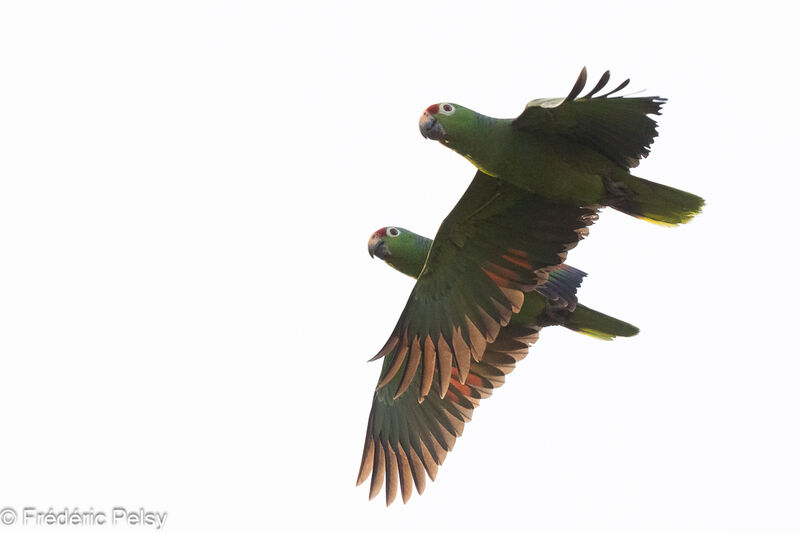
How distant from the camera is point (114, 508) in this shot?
10.3 m

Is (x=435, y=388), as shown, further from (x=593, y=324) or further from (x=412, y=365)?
(x=593, y=324)

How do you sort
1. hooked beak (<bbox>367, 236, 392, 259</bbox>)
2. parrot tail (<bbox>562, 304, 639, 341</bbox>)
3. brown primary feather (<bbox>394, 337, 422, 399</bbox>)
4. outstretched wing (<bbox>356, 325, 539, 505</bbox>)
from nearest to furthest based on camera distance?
brown primary feather (<bbox>394, 337, 422, 399</bbox>), parrot tail (<bbox>562, 304, 639, 341</bbox>), outstretched wing (<bbox>356, 325, 539, 505</bbox>), hooked beak (<bbox>367, 236, 392, 259</bbox>)

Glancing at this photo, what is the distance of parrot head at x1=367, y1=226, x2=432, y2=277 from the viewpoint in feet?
36.9

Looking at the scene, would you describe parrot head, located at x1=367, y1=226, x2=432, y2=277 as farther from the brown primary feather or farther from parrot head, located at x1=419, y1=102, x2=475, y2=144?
parrot head, located at x1=419, y1=102, x2=475, y2=144

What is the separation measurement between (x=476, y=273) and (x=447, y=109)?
1552mm

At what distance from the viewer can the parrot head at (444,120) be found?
9531mm

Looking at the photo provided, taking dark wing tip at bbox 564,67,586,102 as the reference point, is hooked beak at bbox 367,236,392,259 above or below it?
below

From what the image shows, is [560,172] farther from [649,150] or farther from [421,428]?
[421,428]

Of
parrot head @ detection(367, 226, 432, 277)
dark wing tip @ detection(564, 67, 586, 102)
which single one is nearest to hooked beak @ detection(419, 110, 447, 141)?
dark wing tip @ detection(564, 67, 586, 102)

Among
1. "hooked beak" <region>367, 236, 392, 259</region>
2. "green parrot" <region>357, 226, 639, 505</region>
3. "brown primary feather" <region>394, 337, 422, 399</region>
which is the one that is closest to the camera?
"brown primary feather" <region>394, 337, 422, 399</region>

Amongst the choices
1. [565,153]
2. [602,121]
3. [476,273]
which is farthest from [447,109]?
[476,273]

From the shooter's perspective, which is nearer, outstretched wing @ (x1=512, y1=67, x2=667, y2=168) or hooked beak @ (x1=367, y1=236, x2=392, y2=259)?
outstretched wing @ (x1=512, y1=67, x2=667, y2=168)

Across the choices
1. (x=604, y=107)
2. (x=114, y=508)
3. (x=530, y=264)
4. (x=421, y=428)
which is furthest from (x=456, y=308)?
(x=114, y=508)

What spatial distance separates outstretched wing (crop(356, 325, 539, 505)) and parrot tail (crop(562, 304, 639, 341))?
42 cm
